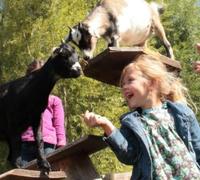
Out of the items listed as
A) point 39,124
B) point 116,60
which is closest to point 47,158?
point 39,124

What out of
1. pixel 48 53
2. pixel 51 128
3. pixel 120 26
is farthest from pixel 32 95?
pixel 48 53

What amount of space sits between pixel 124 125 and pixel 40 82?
1541 mm

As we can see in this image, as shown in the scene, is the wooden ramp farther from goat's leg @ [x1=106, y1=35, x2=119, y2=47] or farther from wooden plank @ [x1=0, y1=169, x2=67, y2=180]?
goat's leg @ [x1=106, y1=35, x2=119, y2=47]

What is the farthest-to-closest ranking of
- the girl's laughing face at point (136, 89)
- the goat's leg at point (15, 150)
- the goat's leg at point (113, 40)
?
the goat's leg at point (113, 40) < the goat's leg at point (15, 150) < the girl's laughing face at point (136, 89)

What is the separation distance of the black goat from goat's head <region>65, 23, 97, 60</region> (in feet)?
2.64

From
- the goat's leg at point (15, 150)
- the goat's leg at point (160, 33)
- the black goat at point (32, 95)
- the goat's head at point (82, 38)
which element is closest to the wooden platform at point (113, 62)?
the black goat at point (32, 95)

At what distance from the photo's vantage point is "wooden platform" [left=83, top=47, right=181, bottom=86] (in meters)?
3.43

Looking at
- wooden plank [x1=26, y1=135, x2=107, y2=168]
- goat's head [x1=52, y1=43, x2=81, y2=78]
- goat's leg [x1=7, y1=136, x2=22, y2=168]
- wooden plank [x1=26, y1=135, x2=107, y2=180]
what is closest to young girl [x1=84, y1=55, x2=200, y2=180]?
wooden plank [x1=26, y1=135, x2=107, y2=168]

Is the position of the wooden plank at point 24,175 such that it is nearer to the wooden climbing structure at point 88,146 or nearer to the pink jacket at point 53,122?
the wooden climbing structure at point 88,146

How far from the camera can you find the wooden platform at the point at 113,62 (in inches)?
135

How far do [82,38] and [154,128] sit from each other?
242cm

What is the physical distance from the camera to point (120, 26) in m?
4.53

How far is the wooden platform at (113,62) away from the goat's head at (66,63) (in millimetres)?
73

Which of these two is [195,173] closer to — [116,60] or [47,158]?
[116,60]
